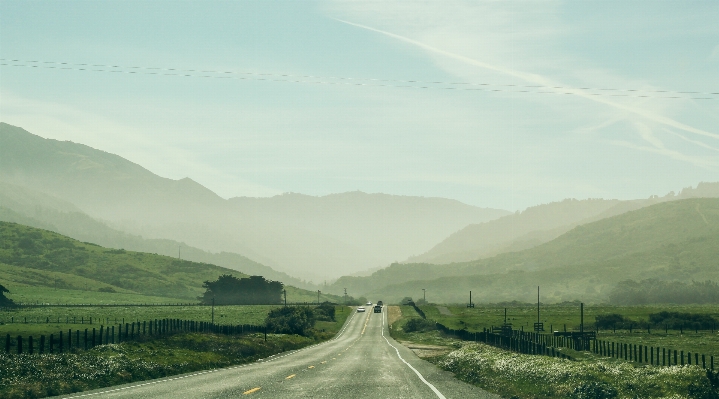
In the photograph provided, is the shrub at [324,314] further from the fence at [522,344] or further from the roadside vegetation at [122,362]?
the roadside vegetation at [122,362]

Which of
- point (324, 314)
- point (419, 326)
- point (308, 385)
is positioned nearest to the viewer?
point (308, 385)

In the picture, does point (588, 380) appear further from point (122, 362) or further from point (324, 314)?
point (324, 314)

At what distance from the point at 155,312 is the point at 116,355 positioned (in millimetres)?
157774

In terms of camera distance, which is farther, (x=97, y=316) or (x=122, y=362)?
(x=97, y=316)

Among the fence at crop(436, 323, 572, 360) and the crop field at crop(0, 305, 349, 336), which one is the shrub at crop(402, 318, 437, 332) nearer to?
the crop field at crop(0, 305, 349, 336)

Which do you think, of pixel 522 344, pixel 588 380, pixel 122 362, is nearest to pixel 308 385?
pixel 588 380

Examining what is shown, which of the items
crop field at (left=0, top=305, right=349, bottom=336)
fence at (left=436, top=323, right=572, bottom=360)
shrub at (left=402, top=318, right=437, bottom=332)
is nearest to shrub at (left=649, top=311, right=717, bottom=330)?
shrub at (left=402, top=318, right=437, bottom=332)

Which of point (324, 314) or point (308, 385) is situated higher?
point (308, 385)

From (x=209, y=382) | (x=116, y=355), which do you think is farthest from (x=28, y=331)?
(x=209, y=382)

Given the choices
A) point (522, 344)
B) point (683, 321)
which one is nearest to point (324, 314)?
point (683, 321)

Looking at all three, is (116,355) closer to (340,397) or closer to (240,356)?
(240,356)

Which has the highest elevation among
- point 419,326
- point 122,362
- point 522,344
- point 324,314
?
point 122,362

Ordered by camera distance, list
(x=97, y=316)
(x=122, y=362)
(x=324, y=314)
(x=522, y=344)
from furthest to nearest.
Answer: (x=324, y=314) < (x=97, y=316) < (x=522, y=344) < (x=122, y=362)

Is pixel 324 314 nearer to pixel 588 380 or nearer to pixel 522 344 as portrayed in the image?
pixel 522 344
